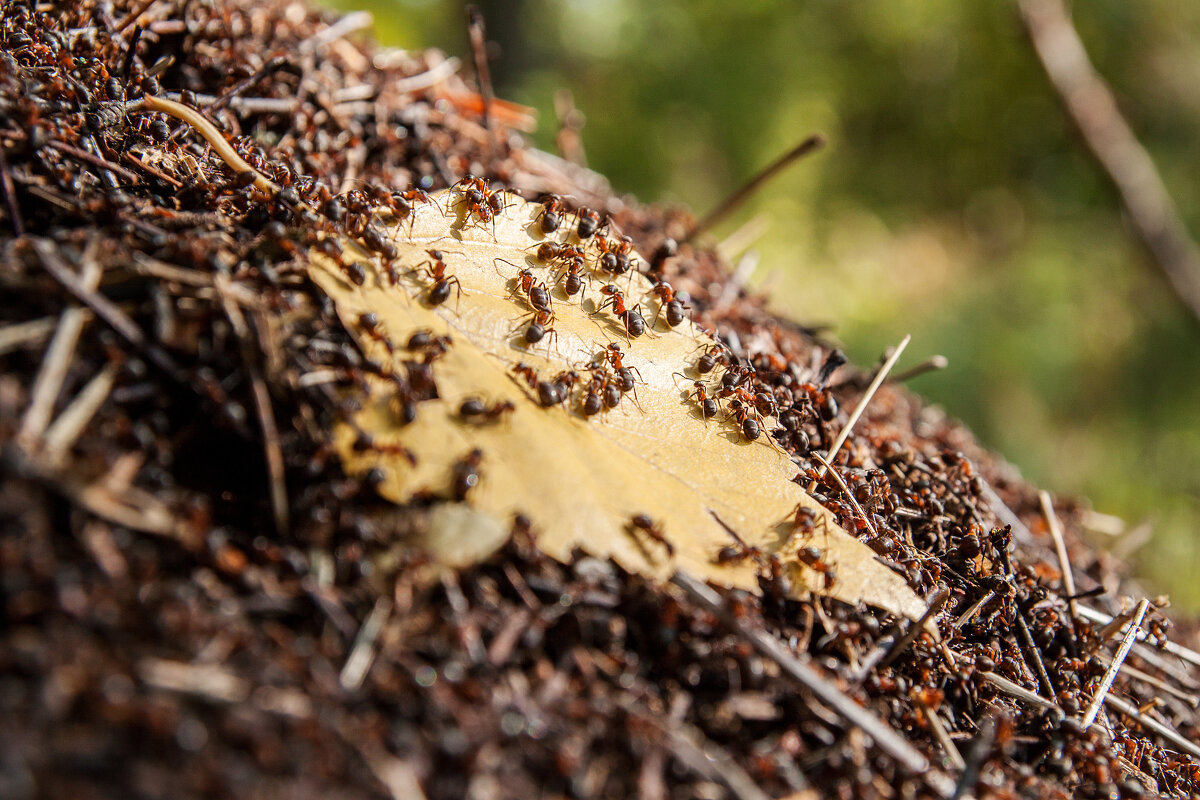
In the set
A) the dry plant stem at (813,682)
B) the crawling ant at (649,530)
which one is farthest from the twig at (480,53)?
the dry plant stem at (813,682)

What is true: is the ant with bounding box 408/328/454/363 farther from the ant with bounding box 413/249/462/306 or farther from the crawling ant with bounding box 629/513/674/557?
the crawling ant with bounding box 629/513/674/557

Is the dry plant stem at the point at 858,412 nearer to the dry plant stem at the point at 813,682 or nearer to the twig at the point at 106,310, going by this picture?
the dry plant stem at the point at 813,682

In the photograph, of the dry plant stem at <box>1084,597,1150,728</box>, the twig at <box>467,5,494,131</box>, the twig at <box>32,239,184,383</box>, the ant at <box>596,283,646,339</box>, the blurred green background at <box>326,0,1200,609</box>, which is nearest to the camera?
the twig at <box>32,239,184,383</box>

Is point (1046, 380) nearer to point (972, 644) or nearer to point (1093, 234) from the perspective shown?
point (1093, 234)

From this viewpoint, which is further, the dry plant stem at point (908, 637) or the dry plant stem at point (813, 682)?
the dry plant stem at point (908, 637)

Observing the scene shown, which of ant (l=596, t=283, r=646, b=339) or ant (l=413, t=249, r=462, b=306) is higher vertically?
ant (l=596, t=283, r=646, b=339)

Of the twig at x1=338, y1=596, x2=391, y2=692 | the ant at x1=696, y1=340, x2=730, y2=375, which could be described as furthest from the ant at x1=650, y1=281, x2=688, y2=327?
the twig at x1=338, y1=596, x2=391, y2=692

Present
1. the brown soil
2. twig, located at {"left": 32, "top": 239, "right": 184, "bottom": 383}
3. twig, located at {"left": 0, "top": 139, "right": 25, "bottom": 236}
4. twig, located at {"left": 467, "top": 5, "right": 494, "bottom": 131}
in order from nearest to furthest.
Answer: the brown soil < twig, located at {"left": 32, "top": 239, "right": 184, "bottom": 383} < twig, located at {"left": 0, "top": 139, "right": 25, "bottom": 236} < twig, located at {"left": 467, "top": 5, "right": 494, "bottom": 131}
